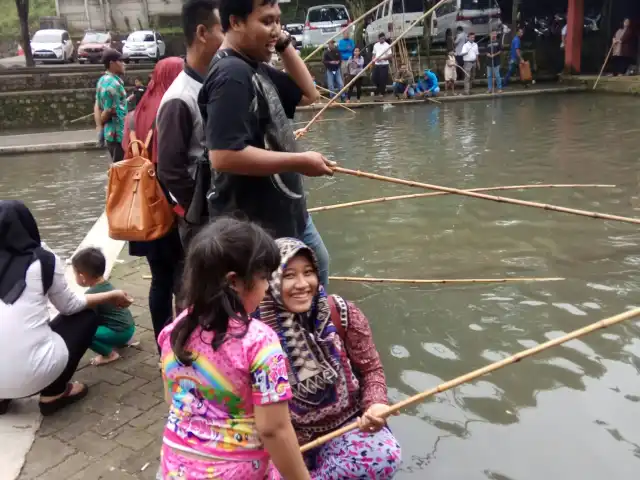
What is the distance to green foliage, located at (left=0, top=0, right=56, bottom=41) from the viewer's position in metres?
44.6

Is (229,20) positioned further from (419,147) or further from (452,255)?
(419,147)

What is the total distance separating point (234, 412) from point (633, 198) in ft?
19.5

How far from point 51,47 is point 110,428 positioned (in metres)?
29.2

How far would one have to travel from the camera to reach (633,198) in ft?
21.6

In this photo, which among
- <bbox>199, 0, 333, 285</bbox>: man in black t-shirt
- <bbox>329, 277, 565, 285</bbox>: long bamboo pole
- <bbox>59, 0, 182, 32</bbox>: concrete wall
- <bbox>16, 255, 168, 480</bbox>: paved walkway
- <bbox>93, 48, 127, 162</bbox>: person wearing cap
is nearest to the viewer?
<bbox>199, 0, 333, 285</bbox>: man in black t-shirt

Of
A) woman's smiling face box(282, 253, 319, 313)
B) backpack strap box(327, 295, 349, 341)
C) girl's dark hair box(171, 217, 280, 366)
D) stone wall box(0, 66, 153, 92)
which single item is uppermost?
stone wall box(0, 66, 153, 92)

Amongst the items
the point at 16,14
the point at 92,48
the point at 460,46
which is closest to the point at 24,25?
the point at 92,48

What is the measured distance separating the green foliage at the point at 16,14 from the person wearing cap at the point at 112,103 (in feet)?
137

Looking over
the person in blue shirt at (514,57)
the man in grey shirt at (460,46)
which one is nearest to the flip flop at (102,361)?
the man in grey shirt at (460,46)

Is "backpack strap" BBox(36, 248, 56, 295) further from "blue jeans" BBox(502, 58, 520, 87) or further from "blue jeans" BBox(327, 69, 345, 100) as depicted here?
"blue jeans" BBox(502, 58, 520, 87)

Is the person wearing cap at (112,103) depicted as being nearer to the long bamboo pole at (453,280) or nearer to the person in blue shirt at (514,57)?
the long bamboo pole at (453,280)

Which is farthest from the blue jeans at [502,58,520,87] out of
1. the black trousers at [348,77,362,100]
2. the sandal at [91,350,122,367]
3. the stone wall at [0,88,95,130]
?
the sandal at [91,350,122,367]

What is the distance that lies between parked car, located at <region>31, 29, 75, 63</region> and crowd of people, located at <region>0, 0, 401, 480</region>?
92.3 feet

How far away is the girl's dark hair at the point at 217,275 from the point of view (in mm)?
1703
